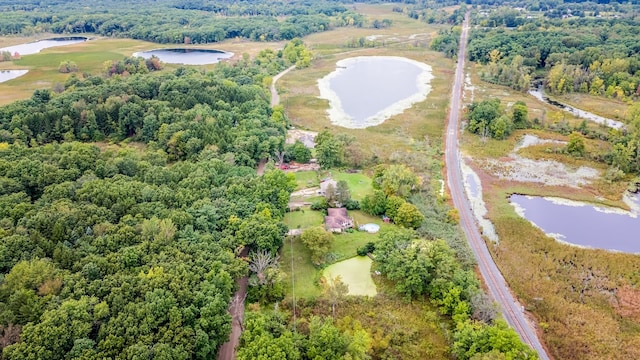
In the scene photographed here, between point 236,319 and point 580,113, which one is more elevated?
point 580,113

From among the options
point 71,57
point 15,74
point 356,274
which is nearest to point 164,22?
point 71,57

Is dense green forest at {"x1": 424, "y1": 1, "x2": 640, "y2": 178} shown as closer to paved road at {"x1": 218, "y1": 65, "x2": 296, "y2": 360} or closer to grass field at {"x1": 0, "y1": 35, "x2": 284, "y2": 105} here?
paved road at {"x1": 218, "y1": 65, "x2": 296, "y2": 360}

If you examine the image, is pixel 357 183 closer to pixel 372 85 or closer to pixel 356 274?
pixel 356 274

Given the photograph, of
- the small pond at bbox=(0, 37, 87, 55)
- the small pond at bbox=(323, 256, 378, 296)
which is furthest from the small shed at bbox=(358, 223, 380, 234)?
the small pond at bbox=(0, 37, 87, 55)

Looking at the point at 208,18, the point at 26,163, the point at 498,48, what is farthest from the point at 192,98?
the point at 208,18

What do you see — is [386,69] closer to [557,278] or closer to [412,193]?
[412,193]

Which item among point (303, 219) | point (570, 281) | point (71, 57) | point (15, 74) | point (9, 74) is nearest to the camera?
point (570, 281)
